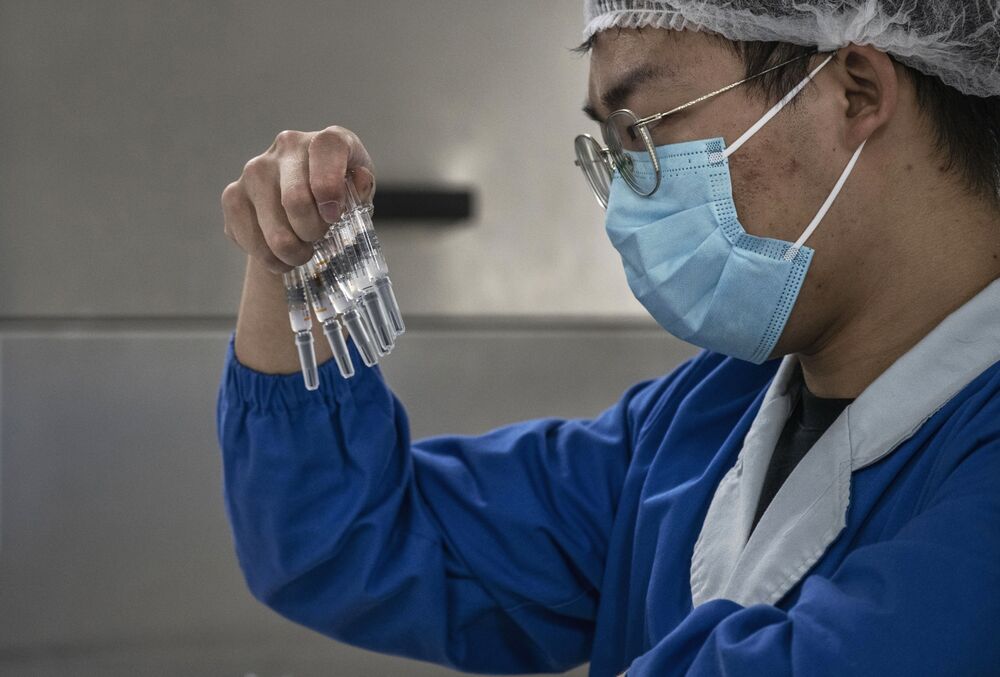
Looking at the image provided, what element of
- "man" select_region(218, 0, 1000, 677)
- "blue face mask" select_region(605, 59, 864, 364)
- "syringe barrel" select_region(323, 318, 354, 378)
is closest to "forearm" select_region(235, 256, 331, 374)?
"man" select_region(218, 0, 1000, 677)

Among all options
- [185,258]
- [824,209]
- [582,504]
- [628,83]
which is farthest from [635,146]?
[185,258]

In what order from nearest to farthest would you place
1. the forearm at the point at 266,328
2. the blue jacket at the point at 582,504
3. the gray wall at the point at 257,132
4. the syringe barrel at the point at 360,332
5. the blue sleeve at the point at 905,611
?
1. the blue sleeve at the point at 905,611
2. the blue jacket at the point at 582,504
3. the syringe barrel at the point at 360,332
4. the forearm at the point at 266,328
5. the gray wall at the point at 257,132

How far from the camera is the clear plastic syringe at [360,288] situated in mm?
956

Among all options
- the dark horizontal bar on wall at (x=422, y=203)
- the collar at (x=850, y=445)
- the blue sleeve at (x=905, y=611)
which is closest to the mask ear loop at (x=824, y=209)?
the collar at (x=850, y=445)

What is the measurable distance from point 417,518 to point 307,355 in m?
0.23

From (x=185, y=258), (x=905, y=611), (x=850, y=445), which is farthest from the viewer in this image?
(x=185, y=258)

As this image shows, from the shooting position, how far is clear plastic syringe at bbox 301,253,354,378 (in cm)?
100

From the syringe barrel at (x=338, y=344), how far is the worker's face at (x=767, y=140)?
0.32m

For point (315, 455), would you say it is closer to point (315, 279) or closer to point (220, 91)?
point (315, 279)

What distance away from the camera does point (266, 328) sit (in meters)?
1.10

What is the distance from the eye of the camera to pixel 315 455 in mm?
1108

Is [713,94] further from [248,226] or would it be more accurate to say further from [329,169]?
[248,226]

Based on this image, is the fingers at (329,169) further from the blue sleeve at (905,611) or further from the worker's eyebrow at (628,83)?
the blue sleeve at (905,611)

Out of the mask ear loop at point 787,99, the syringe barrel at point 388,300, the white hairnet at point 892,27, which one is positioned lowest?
the syringe barrel at point 388,300
